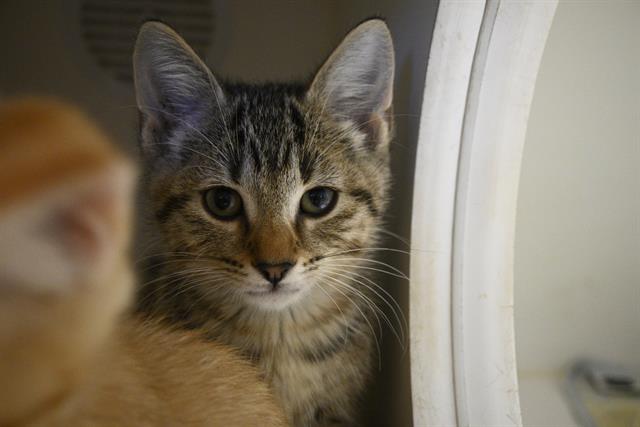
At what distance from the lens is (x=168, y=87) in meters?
0.80

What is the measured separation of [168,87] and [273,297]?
350 millimetres

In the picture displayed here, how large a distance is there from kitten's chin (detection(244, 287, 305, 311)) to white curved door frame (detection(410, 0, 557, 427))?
0.55 ft

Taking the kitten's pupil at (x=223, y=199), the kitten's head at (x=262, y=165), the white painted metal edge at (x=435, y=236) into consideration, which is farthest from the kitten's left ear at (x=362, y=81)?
the kitten's pupil at (x=223, y=199)

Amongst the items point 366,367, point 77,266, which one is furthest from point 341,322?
→ point 77,266

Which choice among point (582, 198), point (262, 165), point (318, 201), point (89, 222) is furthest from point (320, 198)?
point (89, 222)

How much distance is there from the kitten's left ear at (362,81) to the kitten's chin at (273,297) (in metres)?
0.31

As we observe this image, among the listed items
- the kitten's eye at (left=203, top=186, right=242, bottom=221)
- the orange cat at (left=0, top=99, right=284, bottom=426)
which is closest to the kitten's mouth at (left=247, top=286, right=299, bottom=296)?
the kitten's eye at (left=203, top=186, right=242, bottom=221)

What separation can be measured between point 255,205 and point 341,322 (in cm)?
27

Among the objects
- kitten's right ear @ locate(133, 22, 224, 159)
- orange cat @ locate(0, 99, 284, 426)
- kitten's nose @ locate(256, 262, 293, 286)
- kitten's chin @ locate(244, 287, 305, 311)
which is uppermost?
kitten's right ear @ locate(133, 22, 224, 159)

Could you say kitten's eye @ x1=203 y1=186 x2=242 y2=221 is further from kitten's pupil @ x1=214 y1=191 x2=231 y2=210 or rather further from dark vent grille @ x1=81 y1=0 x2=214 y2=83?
dark vent grille @ x1=81 y1=0 x2=214 y2=83

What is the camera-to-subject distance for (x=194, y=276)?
80 centimetres

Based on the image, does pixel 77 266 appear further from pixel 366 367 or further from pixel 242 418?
pixel 366 367

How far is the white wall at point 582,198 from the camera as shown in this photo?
86cm

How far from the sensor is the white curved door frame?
707mm
